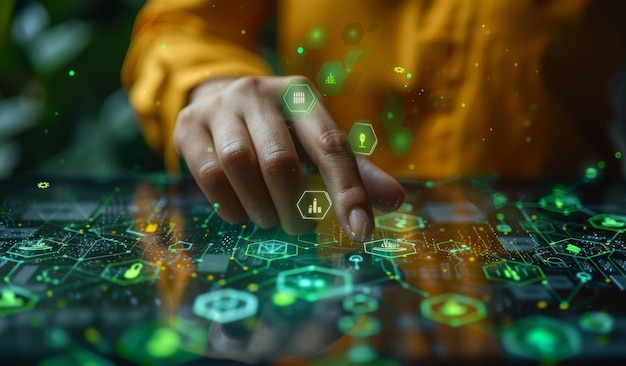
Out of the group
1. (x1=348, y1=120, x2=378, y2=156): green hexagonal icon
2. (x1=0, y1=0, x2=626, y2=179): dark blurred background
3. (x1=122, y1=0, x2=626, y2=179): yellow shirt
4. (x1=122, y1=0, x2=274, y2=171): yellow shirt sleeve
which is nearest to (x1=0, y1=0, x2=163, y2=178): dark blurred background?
(x1=0, y1=0, x2=626, y2=179): dark blurred background

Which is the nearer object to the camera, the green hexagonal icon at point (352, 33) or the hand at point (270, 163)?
the hand at point (270, 163)

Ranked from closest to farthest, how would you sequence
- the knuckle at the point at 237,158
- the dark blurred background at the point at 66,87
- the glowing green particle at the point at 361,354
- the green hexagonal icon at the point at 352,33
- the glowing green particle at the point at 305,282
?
the glowing green particle at the point at 361,354 < the glowing green particle at the point at 305,282 < the knuckle at the point at 237,158 < the green hexagonal icon at the point at 352,33 < the dark blurred background at the point at 66,87

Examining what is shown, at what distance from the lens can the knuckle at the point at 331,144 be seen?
55 centimetres

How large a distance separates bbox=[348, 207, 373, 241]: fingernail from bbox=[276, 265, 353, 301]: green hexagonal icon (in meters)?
0.07

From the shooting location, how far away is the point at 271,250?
513 millimetres

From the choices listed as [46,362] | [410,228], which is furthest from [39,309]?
[410,228]

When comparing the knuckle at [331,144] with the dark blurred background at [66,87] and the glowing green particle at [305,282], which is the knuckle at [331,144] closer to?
the glowing green particle at [305,282]

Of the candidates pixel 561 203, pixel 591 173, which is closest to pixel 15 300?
pixel 561 203

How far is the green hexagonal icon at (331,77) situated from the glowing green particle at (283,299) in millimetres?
263

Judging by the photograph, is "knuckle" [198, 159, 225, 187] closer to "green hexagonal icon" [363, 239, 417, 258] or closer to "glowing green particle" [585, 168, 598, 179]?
"green hexagonal icon" [363, 239, 417, 258]

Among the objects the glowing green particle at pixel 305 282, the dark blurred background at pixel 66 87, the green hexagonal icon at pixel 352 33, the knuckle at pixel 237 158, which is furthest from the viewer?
the dark blurred background at pixel 66 87

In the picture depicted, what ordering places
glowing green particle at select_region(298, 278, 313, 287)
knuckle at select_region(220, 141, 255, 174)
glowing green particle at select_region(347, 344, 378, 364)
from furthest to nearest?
1. knuckle at select_region(220, 141, 255, 174)
2. glowing green particle at select_region(298, 278, 313, 287)
3. glowing green particle at select_region(347, 344, 378, 364)

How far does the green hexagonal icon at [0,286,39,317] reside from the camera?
15.9 inches

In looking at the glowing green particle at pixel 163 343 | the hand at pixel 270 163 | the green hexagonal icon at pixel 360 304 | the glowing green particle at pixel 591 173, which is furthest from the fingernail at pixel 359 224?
the glowing green particle at pixel 591 173
